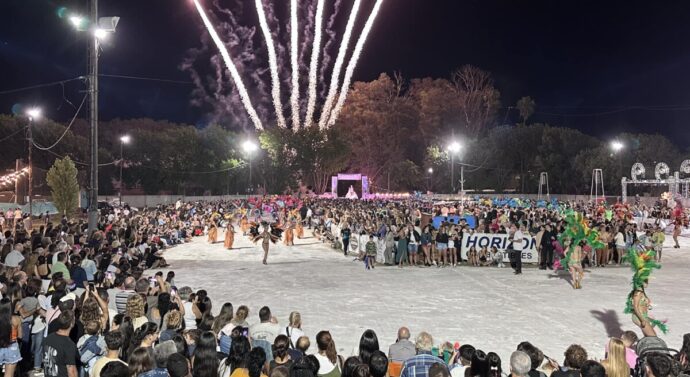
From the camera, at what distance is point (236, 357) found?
506 cm

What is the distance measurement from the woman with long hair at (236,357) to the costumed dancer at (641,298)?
19.9ft

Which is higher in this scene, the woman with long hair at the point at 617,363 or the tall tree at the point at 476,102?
the tall tree at the point at 476,102

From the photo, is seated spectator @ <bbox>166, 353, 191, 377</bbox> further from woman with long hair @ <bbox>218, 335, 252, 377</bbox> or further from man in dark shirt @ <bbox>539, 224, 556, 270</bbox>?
man in dark shirt @ <bbox>539, 224, 556, 270</bbox>

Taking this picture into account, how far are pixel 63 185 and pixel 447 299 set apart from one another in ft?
91.0

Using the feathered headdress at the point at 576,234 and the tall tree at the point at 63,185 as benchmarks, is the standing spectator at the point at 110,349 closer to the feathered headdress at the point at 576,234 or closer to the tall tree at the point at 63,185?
the feathered headdress at the point at 576,234

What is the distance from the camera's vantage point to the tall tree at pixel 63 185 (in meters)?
31.5

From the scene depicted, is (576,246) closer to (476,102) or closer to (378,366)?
(378,366)

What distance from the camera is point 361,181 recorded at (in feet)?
223

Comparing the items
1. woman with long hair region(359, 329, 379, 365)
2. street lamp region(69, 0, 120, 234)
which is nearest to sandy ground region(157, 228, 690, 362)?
woman with long hair region(359, 329, 379, 365)

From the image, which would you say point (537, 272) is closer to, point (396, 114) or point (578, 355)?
point (578, 355)

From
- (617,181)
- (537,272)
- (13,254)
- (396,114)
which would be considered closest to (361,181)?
(396,114)

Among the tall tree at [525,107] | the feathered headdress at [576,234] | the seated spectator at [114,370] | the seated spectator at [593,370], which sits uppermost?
the tall tree at [525,107]

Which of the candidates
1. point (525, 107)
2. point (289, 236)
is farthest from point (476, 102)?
point (289, 236)

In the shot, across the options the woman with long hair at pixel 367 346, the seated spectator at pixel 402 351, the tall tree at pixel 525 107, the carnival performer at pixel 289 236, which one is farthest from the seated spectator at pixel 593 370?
the tall tree at pixel 525 107
